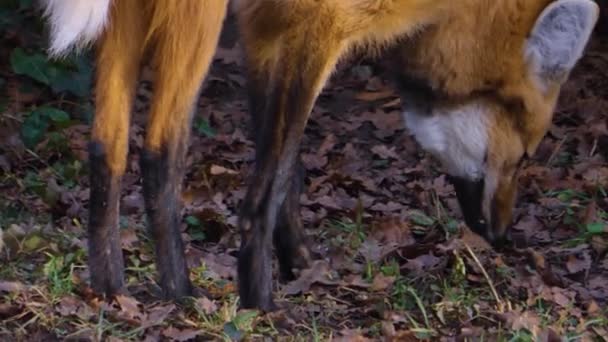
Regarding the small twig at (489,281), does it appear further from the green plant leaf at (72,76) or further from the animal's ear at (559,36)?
the green plant leaf at (72,76)

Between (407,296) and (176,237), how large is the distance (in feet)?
2.72

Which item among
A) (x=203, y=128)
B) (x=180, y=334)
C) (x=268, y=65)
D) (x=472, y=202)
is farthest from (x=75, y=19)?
(x=203, y=128)

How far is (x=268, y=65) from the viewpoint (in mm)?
4262

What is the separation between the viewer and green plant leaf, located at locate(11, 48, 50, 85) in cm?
627

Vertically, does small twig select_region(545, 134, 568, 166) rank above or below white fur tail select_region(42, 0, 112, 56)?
below

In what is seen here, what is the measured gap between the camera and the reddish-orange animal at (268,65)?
12.8 ft

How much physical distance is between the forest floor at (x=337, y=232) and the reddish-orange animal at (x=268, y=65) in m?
0.23

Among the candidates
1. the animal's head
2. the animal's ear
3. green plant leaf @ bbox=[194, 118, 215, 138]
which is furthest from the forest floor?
the animal's ear

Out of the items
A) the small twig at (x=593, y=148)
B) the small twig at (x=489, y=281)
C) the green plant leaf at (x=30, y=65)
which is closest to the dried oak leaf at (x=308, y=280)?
the small twig at (x=489, y=281)

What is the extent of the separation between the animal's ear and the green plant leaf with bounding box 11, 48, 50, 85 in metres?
2.79

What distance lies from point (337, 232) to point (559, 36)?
123cm

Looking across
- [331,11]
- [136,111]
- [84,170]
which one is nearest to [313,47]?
[331,11]

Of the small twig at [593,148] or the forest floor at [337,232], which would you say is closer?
the forest floor at [337,232]

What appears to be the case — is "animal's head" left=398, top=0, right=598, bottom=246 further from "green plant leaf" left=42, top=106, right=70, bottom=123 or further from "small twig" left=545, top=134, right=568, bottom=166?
"green plant leaf" left=42, top=106, right=70, bottom=123
